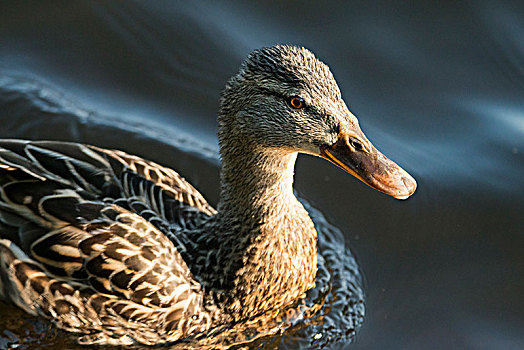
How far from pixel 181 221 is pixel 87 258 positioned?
0.76 m

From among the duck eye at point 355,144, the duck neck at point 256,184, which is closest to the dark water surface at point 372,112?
the duck neck at point 256,184

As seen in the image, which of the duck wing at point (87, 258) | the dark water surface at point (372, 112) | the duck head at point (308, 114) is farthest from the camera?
the dark water surface at point (372, 112)

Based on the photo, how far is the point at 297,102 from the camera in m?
4.48

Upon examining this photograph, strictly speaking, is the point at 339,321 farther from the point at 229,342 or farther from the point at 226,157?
the point at 226,157

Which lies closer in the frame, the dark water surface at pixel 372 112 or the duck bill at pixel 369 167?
the duck bill at pixel 369 167

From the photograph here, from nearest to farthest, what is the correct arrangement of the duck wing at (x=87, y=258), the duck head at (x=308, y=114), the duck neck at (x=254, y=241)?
the duck head at (x=308, y=114) < the duck wing at (x=87, y=258) < the duck neck at (x=254, y=241)

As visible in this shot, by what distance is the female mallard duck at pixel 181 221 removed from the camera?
4.49 m

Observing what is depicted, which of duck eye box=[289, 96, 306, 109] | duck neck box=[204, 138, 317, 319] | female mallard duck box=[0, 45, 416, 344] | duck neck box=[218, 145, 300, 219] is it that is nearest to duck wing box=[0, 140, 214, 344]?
female mallard duck box=[0, 45, 416, 344]

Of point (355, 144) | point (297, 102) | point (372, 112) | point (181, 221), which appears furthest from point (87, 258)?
point (372, 112)

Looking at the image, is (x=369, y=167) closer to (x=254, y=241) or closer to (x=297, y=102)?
(x=297, y=102)

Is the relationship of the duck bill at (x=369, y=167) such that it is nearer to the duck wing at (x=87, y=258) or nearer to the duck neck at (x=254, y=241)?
the duck neck at (x=254, y=241)

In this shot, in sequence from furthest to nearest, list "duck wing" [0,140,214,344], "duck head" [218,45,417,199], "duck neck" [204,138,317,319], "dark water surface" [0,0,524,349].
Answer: "dark water surface" [0,0,524,349], "duck neck" [204,138,317,319], "duck wing" [0,140,214,344], "duck head" [218,45,417,199]

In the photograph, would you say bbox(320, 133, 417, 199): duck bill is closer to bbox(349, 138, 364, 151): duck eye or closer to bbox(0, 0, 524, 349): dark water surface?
bbox(349, 138, 364, 151): duck eye

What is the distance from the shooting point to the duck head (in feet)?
14.5
